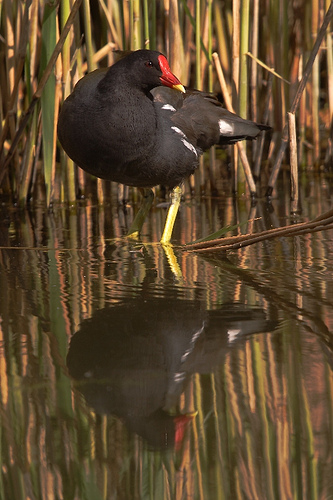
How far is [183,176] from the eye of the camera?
3127 mm

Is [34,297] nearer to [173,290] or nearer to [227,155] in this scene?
[173,290]

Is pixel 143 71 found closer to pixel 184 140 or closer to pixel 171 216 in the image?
pixel 184 140

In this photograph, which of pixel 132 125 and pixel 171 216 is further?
pixel 171 216

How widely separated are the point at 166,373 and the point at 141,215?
5.33 ft

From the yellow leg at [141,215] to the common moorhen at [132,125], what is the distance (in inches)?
1.2

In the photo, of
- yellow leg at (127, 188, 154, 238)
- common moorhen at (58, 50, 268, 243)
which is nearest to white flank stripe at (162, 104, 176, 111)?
common moorhen at (58, 50, 268, 243)

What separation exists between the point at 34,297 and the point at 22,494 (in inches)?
41.7

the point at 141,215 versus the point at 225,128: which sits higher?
the point at 225,128

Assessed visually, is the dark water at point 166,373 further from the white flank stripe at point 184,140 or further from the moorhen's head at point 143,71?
the moorhen's head at point 143,71

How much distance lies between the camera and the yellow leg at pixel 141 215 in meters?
3.14

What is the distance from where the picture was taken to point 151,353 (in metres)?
1.81

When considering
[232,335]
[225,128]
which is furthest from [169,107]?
[232,335]

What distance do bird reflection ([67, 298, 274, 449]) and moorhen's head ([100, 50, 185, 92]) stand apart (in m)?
0.95

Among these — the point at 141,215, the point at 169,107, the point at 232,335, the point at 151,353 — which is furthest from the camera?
the point at 141,215
